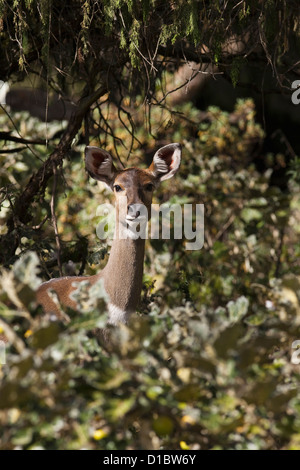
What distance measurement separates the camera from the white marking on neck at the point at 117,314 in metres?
4.97

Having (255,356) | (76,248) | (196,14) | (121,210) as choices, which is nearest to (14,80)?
(76,248)

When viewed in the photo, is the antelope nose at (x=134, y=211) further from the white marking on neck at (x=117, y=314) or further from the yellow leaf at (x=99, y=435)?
the yellow leaf at (x=99, y=435)

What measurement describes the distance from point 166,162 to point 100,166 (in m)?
0.55

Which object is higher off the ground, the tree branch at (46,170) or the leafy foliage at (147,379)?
the tree branch at (46,170)

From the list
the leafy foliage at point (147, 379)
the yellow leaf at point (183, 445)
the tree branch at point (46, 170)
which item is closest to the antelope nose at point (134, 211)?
the tree branch at point (46, 170)

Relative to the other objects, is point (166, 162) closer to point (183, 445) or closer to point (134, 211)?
point (134, 211)

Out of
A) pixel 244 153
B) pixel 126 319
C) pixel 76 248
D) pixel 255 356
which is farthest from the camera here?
pixel 244 153

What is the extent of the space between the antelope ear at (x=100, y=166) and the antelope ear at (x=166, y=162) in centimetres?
32

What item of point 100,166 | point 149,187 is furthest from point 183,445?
point 100,166

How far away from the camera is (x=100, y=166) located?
569 centimetres

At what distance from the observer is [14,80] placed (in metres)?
6.87

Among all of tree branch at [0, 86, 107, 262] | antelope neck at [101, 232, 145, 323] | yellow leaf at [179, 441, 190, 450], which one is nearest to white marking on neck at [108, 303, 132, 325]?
antelope neck at [101, 232, 145, 323]
